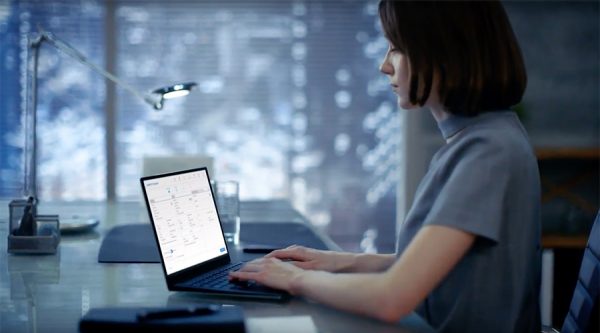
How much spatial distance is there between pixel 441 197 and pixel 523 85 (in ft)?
0.82

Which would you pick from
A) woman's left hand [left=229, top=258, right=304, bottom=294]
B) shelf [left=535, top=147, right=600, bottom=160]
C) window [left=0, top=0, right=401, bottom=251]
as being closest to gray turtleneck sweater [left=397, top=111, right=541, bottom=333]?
woman's left hand [left=229, top=258, right=304, bottom=294]

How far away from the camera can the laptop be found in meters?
1.44

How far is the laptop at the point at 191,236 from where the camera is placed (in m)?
1.44

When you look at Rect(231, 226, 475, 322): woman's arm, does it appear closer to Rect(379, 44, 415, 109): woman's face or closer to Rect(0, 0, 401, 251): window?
Rect(379, 44, 415, 109): woman's face

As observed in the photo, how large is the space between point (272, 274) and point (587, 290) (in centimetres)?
58

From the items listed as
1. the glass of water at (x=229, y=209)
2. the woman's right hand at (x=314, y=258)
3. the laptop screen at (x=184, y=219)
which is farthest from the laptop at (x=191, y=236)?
the glass of water at (x=229, y=209)

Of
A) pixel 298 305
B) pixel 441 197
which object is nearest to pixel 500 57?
pixel 441 197

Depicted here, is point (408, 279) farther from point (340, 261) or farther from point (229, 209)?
point (229, 209)

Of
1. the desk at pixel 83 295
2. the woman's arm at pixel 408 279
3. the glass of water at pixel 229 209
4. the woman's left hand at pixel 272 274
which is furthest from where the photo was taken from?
the glass of water at pixel 229 209

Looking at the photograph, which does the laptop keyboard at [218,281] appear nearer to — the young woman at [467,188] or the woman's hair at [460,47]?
the young woman at [467,188]

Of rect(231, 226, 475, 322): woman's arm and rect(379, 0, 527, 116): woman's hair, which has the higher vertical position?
rect(379, 0, 527, 116): woman's hair

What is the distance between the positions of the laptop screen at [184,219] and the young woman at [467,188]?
0.24 m

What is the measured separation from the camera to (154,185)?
4.99ft

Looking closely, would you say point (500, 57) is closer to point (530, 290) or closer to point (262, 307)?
point (530, 290)
